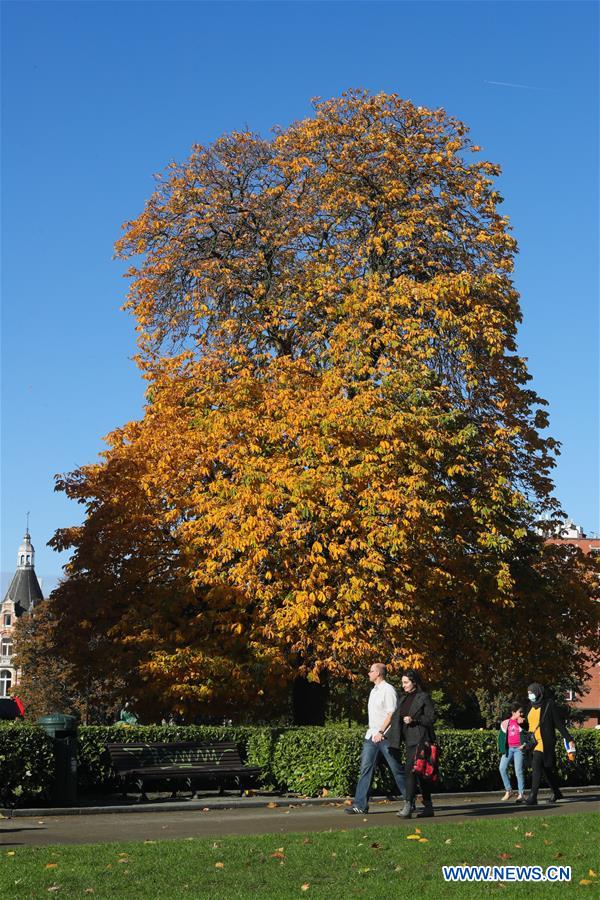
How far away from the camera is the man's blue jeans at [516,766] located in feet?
62.1

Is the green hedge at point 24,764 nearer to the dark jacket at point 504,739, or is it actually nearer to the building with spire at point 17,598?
the dark jacket at point 504,739

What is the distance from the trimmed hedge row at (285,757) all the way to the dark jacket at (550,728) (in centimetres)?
255

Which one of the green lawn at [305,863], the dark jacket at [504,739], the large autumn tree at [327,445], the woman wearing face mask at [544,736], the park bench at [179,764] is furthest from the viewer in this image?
the large autumn tree at [327,445]

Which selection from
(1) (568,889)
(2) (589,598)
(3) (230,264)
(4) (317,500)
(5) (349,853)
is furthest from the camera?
(3) (230,264)

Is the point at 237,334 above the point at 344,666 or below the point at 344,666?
above

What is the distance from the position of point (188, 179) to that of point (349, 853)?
25.8m

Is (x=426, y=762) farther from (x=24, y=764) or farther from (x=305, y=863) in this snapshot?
(x=24, y=764)

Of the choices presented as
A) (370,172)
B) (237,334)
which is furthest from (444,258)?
(237,334)

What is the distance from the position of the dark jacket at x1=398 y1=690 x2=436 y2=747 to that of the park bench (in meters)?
4.51

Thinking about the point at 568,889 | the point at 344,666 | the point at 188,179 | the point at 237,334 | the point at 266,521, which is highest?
the point at 188,179

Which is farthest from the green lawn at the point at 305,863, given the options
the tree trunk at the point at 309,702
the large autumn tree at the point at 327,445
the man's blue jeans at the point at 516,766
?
the tree trunk at the point at 309,702

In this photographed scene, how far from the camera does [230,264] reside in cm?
3291

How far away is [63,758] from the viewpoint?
59.3ft

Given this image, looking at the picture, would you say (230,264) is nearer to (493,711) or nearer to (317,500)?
(317,500)
